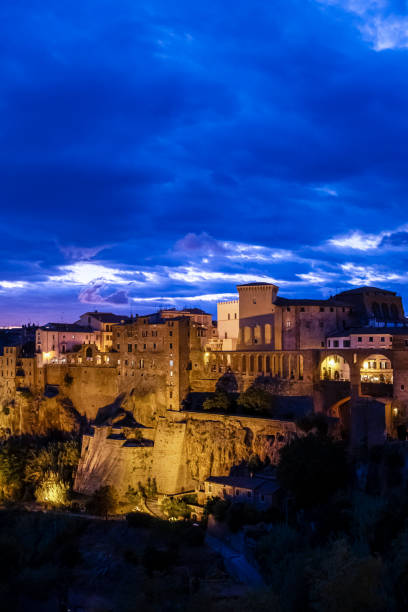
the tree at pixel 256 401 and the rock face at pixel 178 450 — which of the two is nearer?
the rock face at pixel 178 450

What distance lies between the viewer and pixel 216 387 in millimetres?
42625

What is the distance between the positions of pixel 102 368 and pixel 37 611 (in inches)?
949

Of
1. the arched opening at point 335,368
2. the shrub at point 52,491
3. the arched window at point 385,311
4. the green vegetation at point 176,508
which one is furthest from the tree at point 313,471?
the arched window at point 385,311

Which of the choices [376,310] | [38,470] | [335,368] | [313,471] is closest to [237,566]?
[313,471]

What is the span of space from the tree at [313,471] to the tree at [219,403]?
9.69 metres

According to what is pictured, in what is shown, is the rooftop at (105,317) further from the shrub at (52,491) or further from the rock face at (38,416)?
the shrub at (52,491)

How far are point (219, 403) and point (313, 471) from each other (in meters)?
12.1

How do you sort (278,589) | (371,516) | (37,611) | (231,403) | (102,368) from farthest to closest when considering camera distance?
(102,368), (231,403), (37,611), (371,516), (278,589)

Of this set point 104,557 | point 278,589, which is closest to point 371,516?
point 278,589

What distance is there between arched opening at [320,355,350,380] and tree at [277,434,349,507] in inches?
433

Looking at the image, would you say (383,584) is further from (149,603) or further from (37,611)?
(37,611)

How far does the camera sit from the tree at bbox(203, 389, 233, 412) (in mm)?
38572

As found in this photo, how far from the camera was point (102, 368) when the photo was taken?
47625 mm

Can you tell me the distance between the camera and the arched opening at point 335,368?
39.8 m
